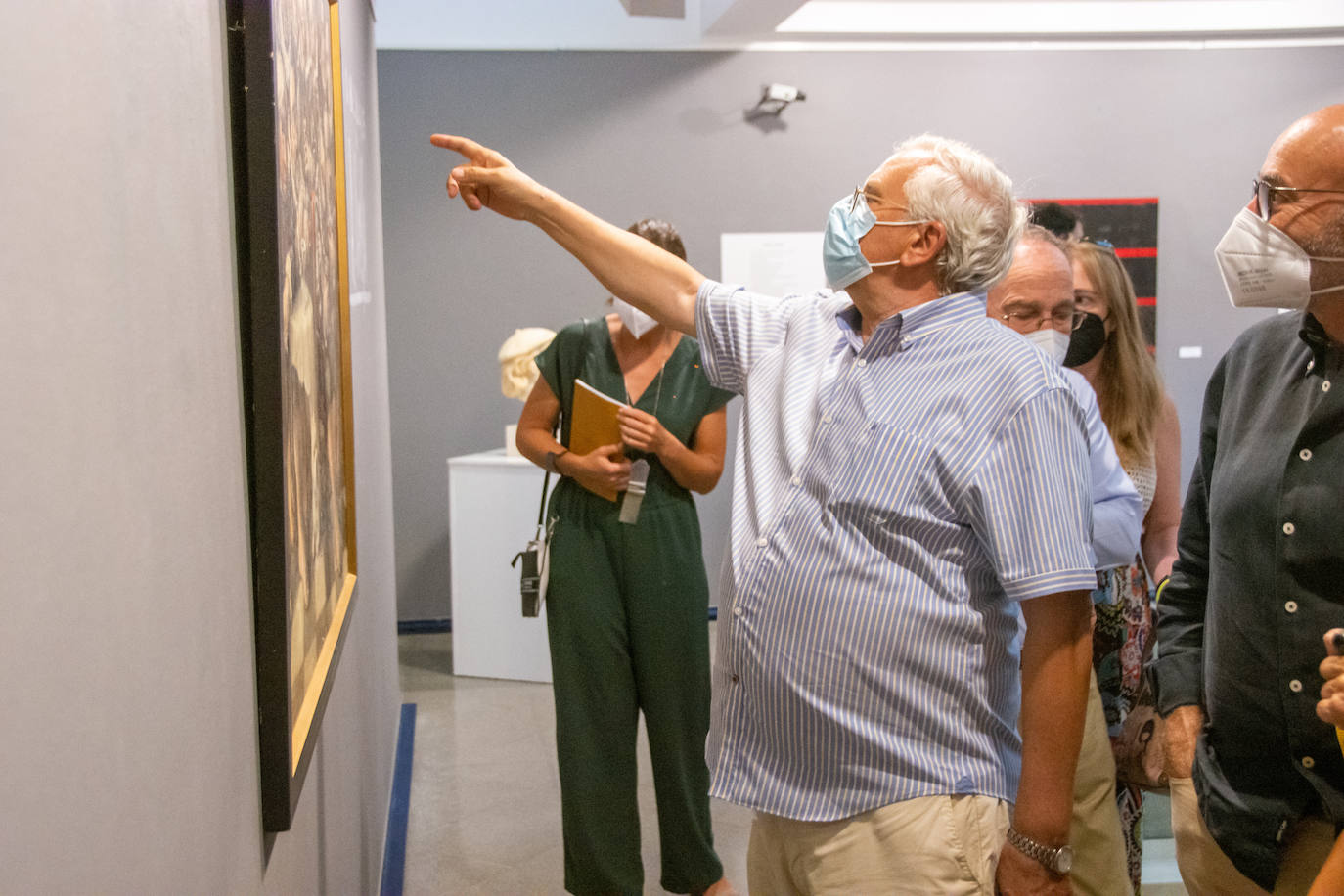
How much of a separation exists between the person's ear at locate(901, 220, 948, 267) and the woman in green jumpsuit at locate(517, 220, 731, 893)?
1.41 m

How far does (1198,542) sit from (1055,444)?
0.65m

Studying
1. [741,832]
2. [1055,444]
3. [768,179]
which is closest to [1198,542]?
[1055,444]

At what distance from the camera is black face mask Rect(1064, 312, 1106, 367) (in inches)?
107

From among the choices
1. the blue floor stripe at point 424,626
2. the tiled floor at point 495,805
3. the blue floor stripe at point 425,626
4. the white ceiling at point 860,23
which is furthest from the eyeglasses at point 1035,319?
the blue floor stripe at point 424,626

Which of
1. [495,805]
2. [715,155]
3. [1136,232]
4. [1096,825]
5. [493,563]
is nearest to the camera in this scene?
[1096,825]

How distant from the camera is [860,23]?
7613mm

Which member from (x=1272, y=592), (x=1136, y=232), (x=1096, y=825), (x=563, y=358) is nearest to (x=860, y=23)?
(x=1136, y=232)

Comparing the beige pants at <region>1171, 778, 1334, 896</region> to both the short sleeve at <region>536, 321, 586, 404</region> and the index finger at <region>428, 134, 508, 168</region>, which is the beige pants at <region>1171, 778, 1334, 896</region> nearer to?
the index finger at <region>428, 134, 508, 168</region>

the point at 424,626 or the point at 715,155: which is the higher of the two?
the point at 715,155

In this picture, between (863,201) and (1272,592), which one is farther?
(863,201)

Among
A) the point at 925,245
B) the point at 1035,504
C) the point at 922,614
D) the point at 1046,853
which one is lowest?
Answer: the point at 1046,853

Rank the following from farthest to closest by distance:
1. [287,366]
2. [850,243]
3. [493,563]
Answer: [493,563] → [850,243] → [287,366]

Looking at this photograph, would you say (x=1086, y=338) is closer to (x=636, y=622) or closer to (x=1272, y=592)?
(x=1272, y=592)

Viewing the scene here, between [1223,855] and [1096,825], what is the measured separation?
40cm
